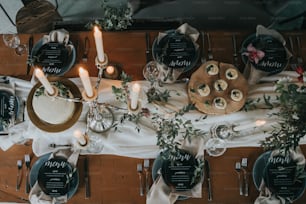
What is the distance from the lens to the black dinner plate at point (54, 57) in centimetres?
240

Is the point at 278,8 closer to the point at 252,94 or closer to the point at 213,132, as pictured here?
the point at 252,94

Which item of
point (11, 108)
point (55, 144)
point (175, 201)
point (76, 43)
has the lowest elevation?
point (175, 201)

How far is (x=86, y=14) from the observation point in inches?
130

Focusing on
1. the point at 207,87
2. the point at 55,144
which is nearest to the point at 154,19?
the point at 207,87

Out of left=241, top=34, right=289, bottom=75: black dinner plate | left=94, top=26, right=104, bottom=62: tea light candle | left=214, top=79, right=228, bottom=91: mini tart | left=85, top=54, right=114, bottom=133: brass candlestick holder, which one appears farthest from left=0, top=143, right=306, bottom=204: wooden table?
left=94, top=26, right=104, bottom=62: tea light candle

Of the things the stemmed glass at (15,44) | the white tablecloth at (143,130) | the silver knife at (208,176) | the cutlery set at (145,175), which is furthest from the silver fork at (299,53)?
the stemmed glass at (15,44)

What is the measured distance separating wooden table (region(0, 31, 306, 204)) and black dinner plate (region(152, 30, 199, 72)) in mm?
78

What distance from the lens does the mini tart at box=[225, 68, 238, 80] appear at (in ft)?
7.39

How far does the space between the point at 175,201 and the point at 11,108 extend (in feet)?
3.06

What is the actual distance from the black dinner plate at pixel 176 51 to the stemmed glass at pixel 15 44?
27.1 inches

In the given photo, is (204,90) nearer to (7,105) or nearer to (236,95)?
(236,95)

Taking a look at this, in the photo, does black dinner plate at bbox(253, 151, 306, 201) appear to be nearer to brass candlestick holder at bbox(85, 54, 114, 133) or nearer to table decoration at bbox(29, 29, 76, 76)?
brass candlestick holder at bbox(85, 54, 114, 133)

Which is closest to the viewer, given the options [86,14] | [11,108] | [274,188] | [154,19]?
[274,188]

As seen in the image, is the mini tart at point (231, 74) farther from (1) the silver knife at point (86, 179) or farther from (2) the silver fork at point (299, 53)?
(1) the silver knife at point (86, 179)
